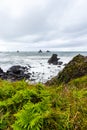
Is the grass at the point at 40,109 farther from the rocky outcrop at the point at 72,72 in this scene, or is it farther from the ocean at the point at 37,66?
the rocky outcrop at the point at 72,72

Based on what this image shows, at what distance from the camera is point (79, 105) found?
4.88m

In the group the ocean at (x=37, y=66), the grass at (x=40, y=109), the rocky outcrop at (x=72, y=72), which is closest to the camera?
the grass at (x=40, y=109)

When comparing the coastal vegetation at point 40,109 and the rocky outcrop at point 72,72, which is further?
the rocky outcrop at point 72,72

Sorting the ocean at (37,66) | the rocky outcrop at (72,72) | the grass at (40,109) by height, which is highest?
the grass at (40,109)

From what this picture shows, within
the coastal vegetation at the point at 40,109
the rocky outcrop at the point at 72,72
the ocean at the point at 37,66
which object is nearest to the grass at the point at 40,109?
the coastal vegetation at the point at 40,109

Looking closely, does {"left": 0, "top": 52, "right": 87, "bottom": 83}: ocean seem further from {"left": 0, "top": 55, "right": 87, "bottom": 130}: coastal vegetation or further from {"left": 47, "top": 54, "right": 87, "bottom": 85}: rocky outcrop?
{"left": 0, "top": 55, "right": 87, "bottom": 130}: coastal vegetation

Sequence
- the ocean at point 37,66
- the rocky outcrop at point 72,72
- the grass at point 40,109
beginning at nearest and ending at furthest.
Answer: the grass at point 40,109 < the rocky outcrop at point 72,72 < the ocean at point 37,66

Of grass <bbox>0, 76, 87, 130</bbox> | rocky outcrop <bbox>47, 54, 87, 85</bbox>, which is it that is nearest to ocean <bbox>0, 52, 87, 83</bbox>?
rocky outcrop <bbox>47, 54, 87, 85</bbox>

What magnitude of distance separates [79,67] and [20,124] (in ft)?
30.1

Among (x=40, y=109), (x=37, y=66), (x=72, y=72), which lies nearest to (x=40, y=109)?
(x=40, y=109)

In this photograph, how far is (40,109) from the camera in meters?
4.62

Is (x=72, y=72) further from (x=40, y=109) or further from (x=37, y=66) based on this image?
(x=37, y=66)

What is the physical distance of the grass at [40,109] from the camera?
14.5 feet

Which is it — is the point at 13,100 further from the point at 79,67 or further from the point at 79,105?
the point at 79,67
